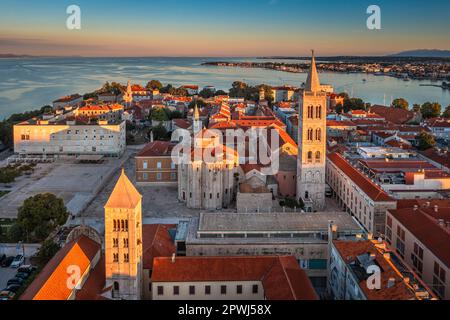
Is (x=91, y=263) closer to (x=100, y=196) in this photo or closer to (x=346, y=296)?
(x=346, y=296)

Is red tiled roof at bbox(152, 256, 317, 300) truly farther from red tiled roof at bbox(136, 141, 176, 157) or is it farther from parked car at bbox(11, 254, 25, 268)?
red tiled roof at bbox(136, 141, 176, 157)

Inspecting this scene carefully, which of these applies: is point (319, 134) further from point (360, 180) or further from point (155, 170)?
point (155, 170)

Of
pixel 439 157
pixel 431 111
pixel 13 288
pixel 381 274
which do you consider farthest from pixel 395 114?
pixel 13 288

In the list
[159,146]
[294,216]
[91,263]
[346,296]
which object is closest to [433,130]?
[159,146]

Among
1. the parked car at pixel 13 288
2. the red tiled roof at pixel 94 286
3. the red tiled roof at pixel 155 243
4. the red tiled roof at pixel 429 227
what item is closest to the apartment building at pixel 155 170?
the red tiled roof at pixel 155 243

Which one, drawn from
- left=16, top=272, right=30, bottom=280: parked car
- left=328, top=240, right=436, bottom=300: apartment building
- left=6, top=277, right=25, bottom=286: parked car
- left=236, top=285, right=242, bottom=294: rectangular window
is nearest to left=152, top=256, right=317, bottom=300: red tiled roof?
left=236, top=285, right=242, bottom=294: rectangular window
